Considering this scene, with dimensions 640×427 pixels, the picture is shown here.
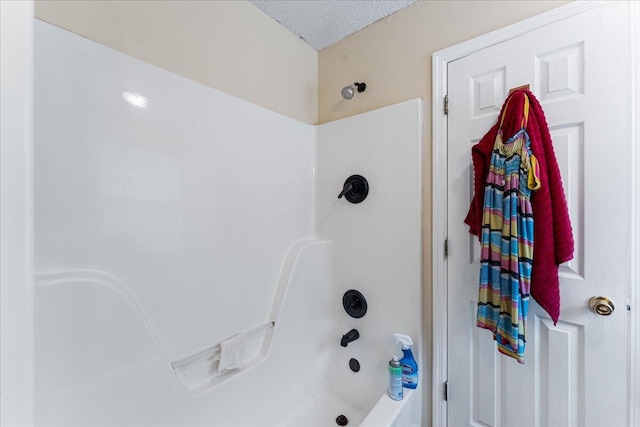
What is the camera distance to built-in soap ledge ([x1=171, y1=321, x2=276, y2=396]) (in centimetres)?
106

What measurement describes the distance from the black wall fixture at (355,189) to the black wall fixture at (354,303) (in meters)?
0.53

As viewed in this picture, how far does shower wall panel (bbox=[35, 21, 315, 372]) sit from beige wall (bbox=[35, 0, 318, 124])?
0.07 m

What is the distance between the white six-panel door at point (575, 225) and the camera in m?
0.89

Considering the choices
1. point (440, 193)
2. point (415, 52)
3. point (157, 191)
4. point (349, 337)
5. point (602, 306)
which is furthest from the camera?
point (349, 337)

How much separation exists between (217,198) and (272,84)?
29.8 inches

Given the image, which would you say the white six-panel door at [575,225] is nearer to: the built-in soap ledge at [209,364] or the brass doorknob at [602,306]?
the brass doorknob at [602,306]

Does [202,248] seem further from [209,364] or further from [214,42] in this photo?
[214,42]

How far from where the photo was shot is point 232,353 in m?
1.18

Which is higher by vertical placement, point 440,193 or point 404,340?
point 440,193

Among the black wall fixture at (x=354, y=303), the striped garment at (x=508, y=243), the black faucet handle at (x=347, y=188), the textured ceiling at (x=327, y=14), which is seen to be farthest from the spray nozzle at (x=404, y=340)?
the textured ceiling at (x=327, y=14)

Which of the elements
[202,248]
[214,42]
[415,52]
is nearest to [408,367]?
[202,248]

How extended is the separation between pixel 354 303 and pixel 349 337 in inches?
7.2

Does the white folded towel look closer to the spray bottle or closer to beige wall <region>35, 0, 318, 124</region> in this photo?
the spray bottle

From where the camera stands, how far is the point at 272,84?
1.51 m
